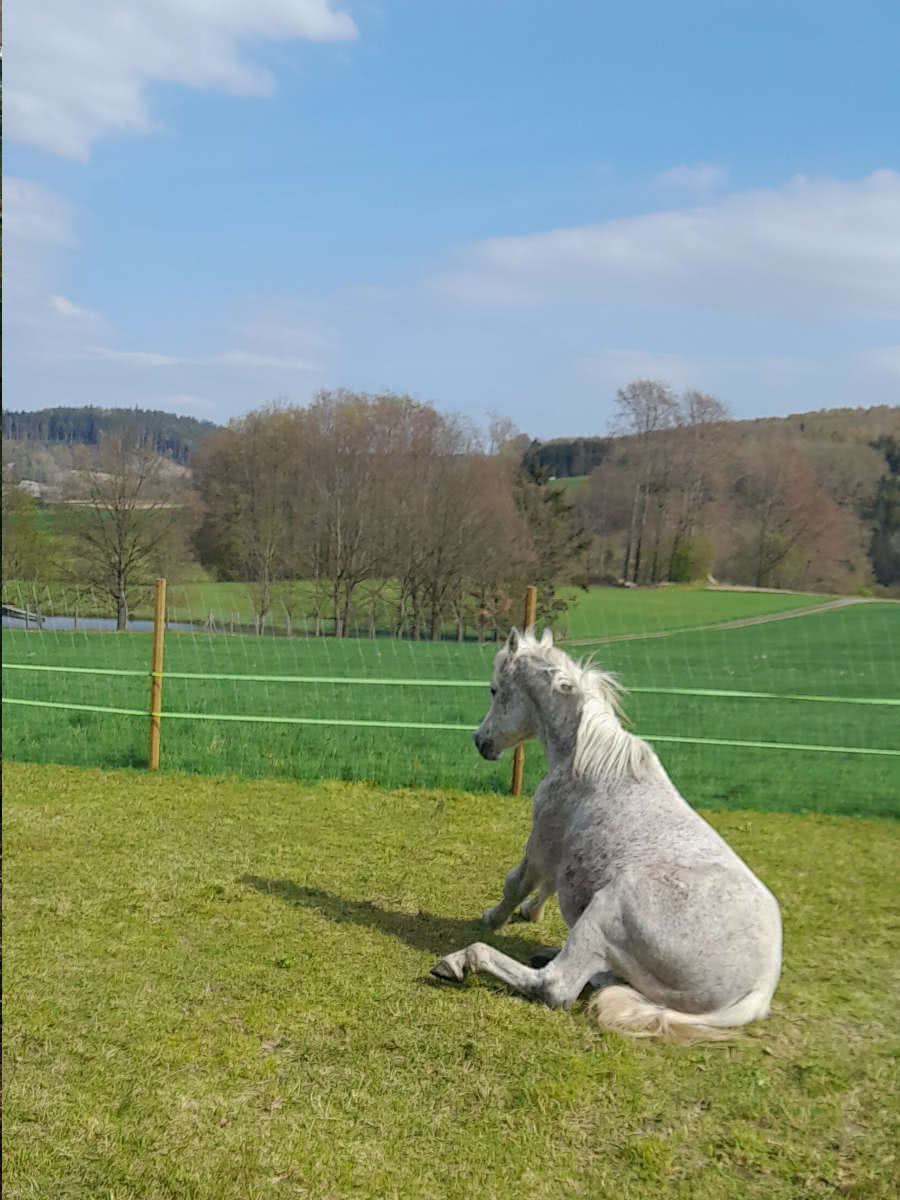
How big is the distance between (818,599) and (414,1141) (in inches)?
1481

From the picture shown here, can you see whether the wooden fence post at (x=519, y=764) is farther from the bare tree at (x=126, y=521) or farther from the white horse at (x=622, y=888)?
the bare tree at (x=126, y=521)

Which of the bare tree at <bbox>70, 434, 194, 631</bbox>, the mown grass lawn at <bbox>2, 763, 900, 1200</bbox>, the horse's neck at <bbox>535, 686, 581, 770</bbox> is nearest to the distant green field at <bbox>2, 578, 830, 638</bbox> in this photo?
the bare tree at <bbox>70, 434, 194, 631</bbox>

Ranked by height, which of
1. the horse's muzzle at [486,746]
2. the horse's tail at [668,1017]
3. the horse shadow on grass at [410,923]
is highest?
the horse's muzzle at [486,746]

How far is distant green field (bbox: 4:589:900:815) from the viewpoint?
850 cm

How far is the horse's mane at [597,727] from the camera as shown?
429 cm

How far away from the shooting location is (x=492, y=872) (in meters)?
5.88

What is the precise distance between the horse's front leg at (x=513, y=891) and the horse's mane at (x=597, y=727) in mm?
604

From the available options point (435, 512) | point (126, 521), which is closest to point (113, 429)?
point (126, 521)

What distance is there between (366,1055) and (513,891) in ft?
4.71

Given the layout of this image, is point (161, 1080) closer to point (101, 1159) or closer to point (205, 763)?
point (101, 1159)

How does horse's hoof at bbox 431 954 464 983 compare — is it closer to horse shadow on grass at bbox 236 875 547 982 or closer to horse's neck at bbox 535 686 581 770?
horse shadow on grass at bbox 236 875 547 982

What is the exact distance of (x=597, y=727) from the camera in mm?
4375

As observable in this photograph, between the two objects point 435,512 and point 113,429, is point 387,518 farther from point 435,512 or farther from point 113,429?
point 113,429

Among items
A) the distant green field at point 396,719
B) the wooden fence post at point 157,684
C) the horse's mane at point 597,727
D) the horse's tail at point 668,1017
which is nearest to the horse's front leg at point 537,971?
the horse's tail at point 668,1017
